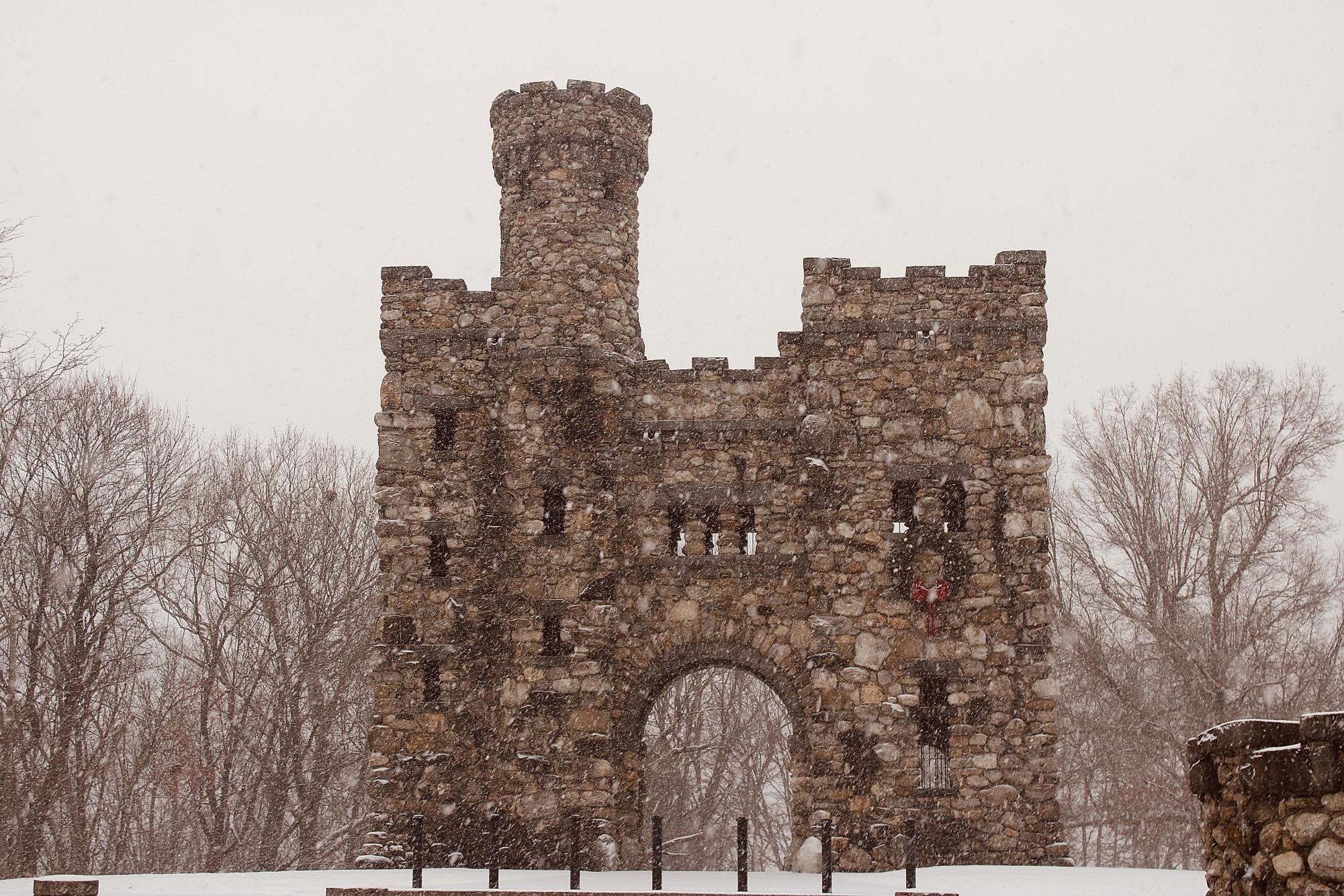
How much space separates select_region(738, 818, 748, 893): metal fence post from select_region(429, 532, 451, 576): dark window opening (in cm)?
572

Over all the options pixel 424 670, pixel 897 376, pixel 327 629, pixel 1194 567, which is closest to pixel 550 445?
pixel 424 670

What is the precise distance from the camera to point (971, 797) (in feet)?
55.1

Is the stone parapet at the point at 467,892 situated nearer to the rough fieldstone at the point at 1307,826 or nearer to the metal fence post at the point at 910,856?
the metal fence post at the point at 910,856

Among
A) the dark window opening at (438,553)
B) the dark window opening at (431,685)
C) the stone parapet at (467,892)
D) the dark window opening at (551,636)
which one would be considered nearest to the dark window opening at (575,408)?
the dark window opening at (438,553)

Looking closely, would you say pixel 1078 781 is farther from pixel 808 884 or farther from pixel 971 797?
pixel 808 884

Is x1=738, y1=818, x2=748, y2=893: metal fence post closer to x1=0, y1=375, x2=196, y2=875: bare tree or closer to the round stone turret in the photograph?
the round stone turret

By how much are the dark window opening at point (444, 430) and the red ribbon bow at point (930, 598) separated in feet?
20.9

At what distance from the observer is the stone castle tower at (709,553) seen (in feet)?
55.7

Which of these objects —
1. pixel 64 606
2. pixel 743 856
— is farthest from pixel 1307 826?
pixel 64 606

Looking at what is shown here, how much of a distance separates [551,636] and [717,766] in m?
18.3

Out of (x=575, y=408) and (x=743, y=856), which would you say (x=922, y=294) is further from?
(x=743, y=856)

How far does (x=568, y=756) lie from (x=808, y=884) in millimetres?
3647

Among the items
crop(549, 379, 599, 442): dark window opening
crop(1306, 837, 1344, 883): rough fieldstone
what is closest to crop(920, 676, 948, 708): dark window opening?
crop(549, 379, 599, 442): dark window opening

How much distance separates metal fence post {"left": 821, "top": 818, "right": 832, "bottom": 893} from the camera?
1402cm
